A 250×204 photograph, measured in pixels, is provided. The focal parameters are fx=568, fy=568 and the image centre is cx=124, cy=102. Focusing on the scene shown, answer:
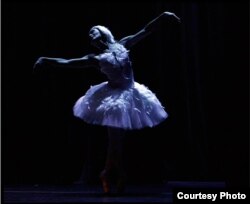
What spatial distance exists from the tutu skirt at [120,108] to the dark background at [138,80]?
1.47m

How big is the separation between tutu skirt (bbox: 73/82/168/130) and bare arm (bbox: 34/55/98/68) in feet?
0.69

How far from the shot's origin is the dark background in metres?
5.37

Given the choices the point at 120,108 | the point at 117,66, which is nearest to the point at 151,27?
the point at 117,66

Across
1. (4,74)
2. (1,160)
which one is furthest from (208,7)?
(1,160)

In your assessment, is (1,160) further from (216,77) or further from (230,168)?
(230,168)

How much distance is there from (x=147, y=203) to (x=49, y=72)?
269cm

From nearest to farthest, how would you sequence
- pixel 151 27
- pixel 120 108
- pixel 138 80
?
1. pixel 120 108
2. pixel 151 27
3. pixel 138 80

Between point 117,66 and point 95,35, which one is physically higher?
point 95,35

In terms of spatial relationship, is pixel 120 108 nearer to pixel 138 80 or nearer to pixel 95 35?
pixel 95 35

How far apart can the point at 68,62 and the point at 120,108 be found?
0.46 m

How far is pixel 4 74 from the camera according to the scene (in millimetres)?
5609

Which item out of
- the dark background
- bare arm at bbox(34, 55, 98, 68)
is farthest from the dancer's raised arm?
the dark background

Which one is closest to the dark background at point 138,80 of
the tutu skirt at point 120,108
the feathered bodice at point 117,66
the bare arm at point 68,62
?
the tutu skirt at point 120,108

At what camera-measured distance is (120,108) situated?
3.75 meters
